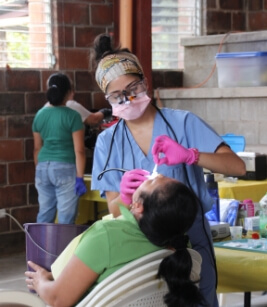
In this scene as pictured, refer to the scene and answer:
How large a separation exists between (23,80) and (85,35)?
717 mm

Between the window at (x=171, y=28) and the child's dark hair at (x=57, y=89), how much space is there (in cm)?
161

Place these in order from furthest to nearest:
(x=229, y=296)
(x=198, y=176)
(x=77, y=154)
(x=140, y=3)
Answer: (x=140, y=3) < (x=77, y=154) < (x=229, y=296) < (x=198, y=176)

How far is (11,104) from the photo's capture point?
582 centimetres

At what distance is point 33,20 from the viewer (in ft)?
19.8

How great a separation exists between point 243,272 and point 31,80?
367cm

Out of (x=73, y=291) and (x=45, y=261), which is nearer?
(x=73, y=291)

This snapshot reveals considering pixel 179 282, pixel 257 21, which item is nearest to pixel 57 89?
pixel 257 21

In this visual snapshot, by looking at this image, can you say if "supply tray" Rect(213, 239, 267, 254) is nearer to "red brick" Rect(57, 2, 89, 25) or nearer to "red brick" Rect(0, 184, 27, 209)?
"red brick" Rect(0, 184, 27, 209)

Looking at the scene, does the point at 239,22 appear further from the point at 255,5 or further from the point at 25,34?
the point at 25,34

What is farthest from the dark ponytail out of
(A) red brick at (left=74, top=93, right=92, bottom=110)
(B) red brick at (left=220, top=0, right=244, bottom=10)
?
(B) red brick at (left=220, top=0, right=244, bottom=10)

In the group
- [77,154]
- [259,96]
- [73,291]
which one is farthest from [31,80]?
[73,291]

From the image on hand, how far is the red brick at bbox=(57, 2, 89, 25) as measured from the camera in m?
6.08

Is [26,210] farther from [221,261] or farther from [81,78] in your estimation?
[221,261]

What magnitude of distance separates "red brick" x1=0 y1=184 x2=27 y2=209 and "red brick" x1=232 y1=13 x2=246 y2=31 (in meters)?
2.69
